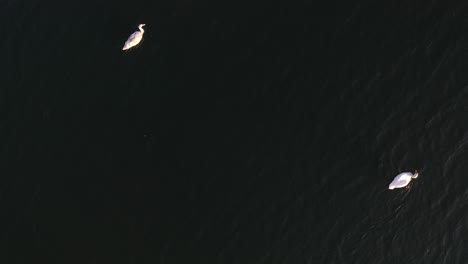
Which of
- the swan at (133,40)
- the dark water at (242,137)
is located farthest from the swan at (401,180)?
the swan at (133,40)

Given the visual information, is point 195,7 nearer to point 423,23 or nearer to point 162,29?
point 162,29

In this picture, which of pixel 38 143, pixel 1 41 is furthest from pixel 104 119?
pixel 1 41

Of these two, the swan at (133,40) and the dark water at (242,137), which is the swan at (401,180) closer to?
the dark water at (242,137)

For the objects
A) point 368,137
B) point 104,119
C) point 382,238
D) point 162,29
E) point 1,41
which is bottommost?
point 382,238

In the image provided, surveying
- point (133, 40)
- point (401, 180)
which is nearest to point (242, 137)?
point (401, 180)

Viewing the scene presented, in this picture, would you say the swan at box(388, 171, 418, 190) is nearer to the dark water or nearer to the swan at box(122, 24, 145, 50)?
the dark water
